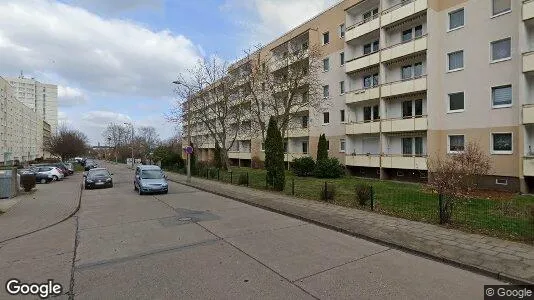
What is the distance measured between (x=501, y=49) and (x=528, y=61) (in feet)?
7.90

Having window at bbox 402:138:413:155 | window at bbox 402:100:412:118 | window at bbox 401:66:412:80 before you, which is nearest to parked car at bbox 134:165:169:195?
window at bbox 402:138:413:155

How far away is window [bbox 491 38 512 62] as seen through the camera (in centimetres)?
1796

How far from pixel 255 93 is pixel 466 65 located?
1648 cm

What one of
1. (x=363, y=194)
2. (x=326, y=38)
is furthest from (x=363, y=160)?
(x=363, y=194)

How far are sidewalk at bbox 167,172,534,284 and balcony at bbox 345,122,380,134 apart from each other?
14972 mm

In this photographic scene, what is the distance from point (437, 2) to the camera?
2144cm

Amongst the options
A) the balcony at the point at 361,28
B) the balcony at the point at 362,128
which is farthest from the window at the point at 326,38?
the balcony at the point at 362,128

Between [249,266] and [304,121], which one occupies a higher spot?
[304,121]

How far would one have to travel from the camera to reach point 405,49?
22594mm

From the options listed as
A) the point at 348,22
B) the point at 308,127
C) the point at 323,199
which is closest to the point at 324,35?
the point at 348,22

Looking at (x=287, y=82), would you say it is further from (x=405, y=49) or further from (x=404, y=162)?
(x=404, y=162)

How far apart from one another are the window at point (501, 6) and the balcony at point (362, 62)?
766 centimetres

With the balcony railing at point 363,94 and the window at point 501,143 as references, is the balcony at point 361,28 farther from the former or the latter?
the window at point 501,143

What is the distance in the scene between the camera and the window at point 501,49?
17959 mm
